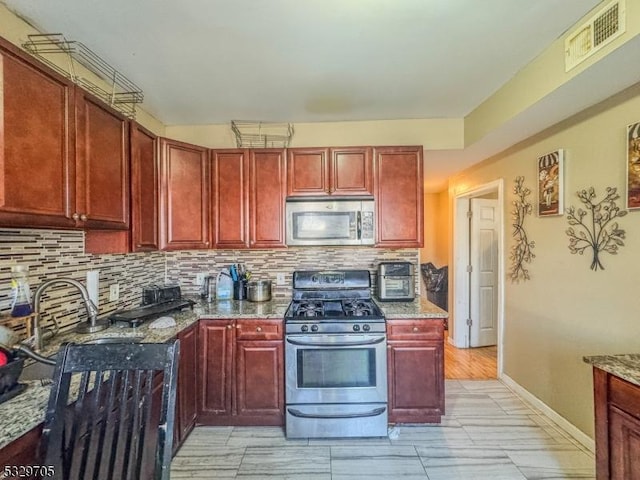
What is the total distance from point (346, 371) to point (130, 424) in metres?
1.47

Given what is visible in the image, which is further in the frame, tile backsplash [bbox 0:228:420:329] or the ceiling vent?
tile backsplash [bbox 0:228:420:329]

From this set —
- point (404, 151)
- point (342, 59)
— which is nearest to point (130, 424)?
point (342, 59)

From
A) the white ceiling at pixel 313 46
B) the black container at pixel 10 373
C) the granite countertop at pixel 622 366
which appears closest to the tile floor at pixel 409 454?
the granite countertop at pixel 622 366

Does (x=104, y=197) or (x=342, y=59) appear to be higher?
(x=342, y=59)

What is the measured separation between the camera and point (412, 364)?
2.41 meters

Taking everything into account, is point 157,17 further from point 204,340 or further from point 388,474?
point 388,474

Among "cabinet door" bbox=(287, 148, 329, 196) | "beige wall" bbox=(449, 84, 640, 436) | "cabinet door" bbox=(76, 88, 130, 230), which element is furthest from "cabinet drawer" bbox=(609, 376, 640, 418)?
"cabinet door" bbox=(76, 88, 130, 230)

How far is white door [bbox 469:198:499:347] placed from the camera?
4.27m

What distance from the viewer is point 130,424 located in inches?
46.9

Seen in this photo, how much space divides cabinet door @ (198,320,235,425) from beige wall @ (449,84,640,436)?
8.01 ft

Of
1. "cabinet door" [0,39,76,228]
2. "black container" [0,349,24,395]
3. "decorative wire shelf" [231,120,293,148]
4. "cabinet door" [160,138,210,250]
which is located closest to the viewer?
"black container" [0,349,24,395]

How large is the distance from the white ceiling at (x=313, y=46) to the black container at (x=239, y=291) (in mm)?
1539

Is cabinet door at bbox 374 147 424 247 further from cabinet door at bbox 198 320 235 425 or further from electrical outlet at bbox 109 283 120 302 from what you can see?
electrical outlet at bbox 109 283 120 302

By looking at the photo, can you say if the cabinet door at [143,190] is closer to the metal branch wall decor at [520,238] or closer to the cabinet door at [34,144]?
the cabinet door at [34,144]
